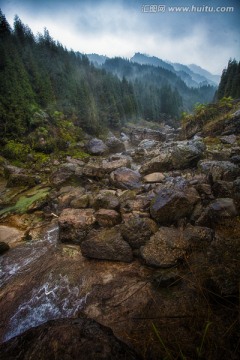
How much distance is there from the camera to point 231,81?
42.4m

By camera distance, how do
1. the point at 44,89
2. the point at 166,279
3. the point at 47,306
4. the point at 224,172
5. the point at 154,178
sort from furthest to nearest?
1. the point at 44,89
2. the point at 154,178
3. the point at 224,172
4. the point at 47,306
5. the point at 166,279

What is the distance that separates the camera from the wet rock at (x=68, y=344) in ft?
5.70

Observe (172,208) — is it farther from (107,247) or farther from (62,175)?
(62,175)

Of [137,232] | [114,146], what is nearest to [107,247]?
[137,232]

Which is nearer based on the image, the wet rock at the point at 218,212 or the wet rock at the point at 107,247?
the wet rock at the point at 107,247

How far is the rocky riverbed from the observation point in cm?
195

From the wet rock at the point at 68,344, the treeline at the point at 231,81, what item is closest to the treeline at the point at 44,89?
the wet rock at the point at 68,344

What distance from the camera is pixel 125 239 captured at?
4.45 m

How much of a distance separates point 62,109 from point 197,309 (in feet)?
100

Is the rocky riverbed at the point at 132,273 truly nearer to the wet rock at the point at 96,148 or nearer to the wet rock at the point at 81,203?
the wet rock at the point at 81,203

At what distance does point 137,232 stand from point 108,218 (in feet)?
3.77

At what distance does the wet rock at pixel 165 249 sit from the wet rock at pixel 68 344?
197 cm

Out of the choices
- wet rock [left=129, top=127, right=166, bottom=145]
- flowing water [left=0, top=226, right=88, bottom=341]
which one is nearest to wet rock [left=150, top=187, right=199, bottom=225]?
flowing water [left=0, top=226, right=88, bottom=341]

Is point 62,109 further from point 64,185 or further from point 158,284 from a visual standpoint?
point 158,284
